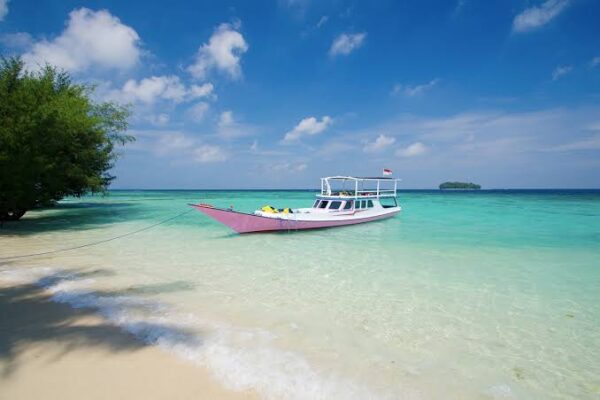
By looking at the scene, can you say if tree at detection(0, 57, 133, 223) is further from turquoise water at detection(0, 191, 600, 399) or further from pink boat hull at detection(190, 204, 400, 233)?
pink boat hull at detection(190, 204, 400, 233)

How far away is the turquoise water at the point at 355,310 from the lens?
4.24 m

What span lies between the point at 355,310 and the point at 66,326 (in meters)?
5.09

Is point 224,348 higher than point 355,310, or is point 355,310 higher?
point 224,348

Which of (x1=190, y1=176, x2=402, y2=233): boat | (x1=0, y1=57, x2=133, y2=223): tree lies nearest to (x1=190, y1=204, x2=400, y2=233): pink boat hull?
(x1=190, y1=176, x2=402, y2=233): boat

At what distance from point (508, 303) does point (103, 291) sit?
356 inches

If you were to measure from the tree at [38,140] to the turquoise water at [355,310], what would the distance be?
358 cm

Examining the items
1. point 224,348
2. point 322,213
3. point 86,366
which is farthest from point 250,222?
point 86,366

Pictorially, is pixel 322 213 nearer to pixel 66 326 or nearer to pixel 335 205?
pixel 335 205

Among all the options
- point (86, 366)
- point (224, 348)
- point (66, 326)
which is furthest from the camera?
point (66, 326)

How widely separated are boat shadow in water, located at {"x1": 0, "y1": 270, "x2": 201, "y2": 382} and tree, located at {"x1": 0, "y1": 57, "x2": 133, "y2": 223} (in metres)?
11.1

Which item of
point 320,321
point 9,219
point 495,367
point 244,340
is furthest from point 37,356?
point 9,219

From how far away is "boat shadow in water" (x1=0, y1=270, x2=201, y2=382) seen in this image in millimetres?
4516

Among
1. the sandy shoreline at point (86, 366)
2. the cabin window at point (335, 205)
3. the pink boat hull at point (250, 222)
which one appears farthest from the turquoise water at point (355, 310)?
Answer: the cabin window at point (335, 205)

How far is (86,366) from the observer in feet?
13.2
